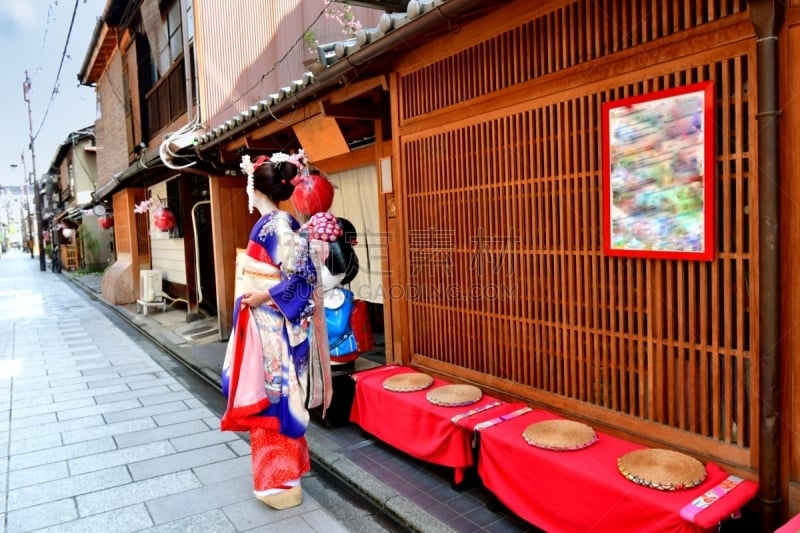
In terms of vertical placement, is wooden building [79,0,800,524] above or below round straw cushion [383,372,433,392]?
above

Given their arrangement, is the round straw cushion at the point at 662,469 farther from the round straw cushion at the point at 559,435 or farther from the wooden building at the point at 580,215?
the round straw cushion at the point at 559,435

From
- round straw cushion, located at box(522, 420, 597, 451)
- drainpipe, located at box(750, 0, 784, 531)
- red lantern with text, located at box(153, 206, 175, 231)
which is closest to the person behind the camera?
drainpipe, located at box(750, 0, 784, 531)

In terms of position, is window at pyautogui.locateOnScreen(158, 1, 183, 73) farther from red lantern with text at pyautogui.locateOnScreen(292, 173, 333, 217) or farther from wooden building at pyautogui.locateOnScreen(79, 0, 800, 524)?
wooden building at pyautogui.locateOnScreen(79, 0, 800, 524)

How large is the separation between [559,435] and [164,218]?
1345 cm

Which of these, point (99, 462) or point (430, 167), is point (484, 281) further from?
point (99, 462)

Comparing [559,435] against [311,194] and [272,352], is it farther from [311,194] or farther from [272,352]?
[311,194]

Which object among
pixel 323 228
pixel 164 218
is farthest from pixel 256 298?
pixel 164 218

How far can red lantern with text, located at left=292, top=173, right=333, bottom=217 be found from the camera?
675 cm

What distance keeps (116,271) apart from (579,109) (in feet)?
66.7

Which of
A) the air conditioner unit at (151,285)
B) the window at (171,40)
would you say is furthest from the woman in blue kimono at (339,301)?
the air conditioner unit at (151,285)

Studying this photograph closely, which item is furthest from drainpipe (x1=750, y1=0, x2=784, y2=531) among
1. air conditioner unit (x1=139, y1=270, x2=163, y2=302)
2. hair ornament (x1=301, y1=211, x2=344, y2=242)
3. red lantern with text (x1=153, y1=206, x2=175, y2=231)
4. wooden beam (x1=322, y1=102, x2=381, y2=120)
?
air conditioner unit (x1=139, y1=270, x2=163, y2=302)

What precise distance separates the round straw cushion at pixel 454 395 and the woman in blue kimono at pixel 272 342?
115 centimetres

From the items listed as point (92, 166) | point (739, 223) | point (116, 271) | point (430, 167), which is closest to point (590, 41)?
point (739, 223)

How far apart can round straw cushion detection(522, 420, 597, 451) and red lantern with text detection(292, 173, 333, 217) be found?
399 cm
